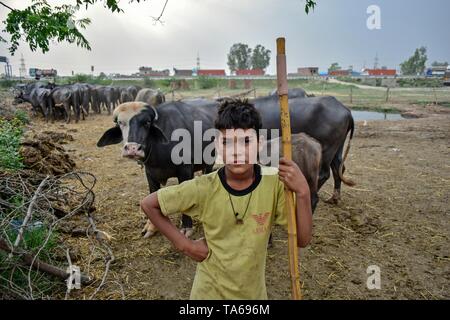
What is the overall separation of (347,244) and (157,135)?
2.53 meters

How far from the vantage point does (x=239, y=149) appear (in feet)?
5.12

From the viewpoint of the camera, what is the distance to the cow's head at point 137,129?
3.22 metres

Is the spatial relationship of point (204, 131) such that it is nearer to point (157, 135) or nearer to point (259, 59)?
point (157, 135)

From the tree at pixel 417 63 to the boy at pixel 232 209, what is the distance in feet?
226

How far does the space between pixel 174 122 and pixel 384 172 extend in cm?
449

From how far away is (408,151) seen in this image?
7.78 m

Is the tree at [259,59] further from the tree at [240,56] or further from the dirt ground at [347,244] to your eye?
the dirt ground at [347,244]

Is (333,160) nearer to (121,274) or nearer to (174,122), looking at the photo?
(174,122)

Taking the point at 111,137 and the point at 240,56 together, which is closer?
the point at 111,137

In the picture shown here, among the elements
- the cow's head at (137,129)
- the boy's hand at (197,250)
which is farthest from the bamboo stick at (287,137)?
the cow's head at (137,129)
